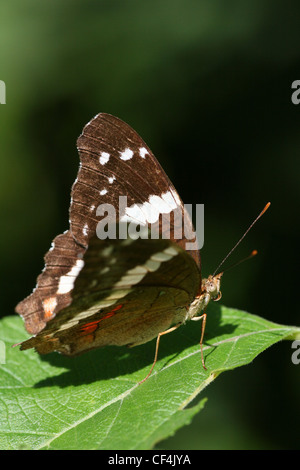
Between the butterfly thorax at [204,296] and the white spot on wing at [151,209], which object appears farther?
the white spot on wing at [151,209]

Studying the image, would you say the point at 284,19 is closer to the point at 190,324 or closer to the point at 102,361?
the point at 190,324

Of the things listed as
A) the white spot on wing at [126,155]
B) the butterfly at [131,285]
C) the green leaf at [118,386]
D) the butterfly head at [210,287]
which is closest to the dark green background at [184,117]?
the green leaf at [118,386]

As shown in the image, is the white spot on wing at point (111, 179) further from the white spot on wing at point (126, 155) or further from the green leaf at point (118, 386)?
the green leaf at point (118, 386)

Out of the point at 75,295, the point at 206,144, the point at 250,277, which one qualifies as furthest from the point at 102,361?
the point at 206,144

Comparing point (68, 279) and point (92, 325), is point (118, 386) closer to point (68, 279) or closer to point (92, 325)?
point (92, 325)

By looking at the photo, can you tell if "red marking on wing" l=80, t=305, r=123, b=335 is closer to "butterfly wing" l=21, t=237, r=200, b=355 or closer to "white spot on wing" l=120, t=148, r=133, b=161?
"butterfly wing" l=21, t=237, r=200, b=355

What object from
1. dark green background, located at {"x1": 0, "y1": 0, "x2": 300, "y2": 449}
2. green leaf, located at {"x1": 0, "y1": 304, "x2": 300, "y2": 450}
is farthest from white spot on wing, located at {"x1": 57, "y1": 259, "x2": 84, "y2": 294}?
dark green background, located at {"x1": 0, "y1": 0, "x2": 300, "y2": 449}
